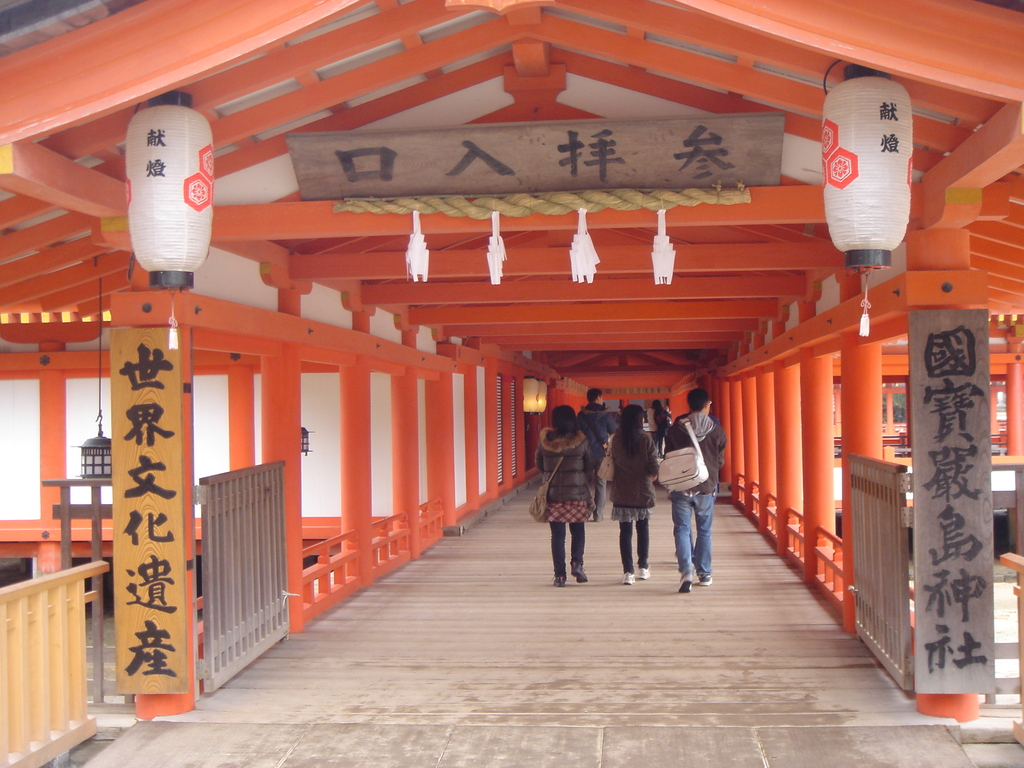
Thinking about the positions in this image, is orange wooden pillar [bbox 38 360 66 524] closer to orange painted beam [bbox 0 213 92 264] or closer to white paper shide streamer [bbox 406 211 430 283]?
orange painted beam [bbox 0 213 92 264]

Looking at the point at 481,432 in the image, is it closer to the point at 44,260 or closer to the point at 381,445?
the point at 381,445

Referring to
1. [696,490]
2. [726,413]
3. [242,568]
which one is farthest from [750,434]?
[242,568]

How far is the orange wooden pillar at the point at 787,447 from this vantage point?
30.7 ft

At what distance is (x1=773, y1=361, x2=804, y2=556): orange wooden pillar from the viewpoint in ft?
30.7

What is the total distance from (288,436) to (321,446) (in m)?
4.67

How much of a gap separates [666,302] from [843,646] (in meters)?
5.10

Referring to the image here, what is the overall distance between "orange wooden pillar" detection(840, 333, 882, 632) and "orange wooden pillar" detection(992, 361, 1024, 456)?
10.7 metres

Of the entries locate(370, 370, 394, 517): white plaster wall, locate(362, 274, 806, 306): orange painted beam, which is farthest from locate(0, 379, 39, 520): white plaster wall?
locate(362, 274, 806, 306): orange painted beam

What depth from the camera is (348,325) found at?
7.91 meters

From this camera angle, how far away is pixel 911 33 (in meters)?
3.36

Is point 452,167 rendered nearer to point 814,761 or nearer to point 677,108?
point 677,108

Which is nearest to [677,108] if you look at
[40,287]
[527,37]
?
[527,37]

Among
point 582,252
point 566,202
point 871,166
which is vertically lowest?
point 582,252

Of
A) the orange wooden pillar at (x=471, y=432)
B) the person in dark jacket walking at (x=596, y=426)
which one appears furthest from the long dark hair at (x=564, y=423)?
the orange wooden pillar at (x=471, y=432)
